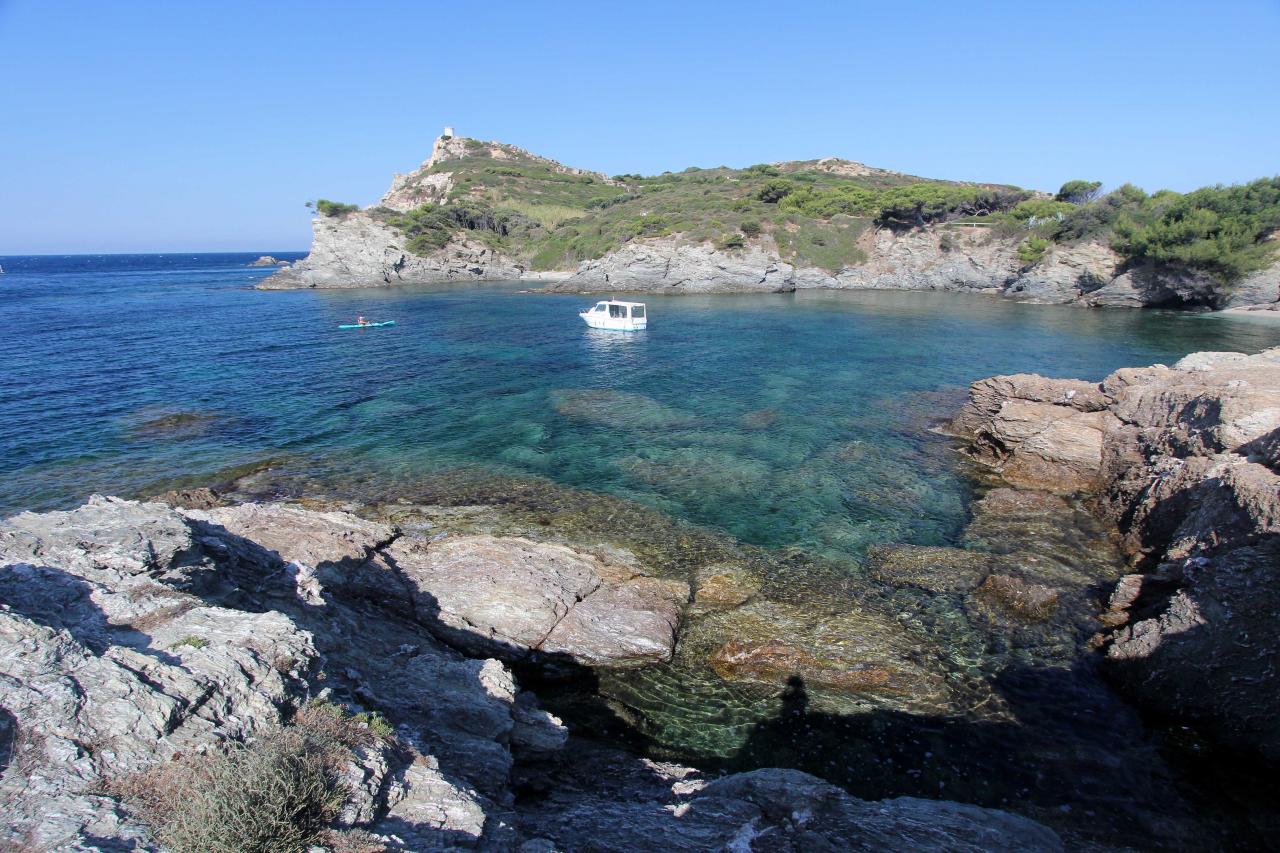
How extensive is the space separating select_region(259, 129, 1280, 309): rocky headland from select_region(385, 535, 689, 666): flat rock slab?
70.7m

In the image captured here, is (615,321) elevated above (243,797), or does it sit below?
above

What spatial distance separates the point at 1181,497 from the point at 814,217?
88.2 meters

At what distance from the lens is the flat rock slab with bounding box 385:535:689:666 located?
1215 cm


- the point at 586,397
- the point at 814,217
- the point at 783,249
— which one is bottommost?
the point at 586,397

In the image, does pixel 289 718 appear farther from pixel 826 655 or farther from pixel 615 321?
pixel 615 321

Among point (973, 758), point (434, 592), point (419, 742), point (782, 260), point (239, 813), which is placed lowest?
point (973, 758)

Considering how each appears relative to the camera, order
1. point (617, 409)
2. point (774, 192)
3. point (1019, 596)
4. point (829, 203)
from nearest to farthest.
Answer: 1. point (1019, 596)
2. point (617, 409)
3. point (829, 203)
4. point (774, 192)

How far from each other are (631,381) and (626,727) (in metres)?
26.6

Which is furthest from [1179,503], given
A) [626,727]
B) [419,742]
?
[419,742]

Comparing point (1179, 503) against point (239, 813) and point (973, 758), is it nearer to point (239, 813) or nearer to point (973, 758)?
point (973, 758)

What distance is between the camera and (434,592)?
42.1 feet

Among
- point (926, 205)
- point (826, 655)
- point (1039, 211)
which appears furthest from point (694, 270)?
point (826, 655)

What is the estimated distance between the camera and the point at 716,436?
2567 centimetres

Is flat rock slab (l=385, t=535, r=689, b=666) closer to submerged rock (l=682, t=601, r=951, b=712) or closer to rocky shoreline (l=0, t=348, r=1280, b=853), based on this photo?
rocky shoreline (l=0, t=348, r=1280, b=853)
